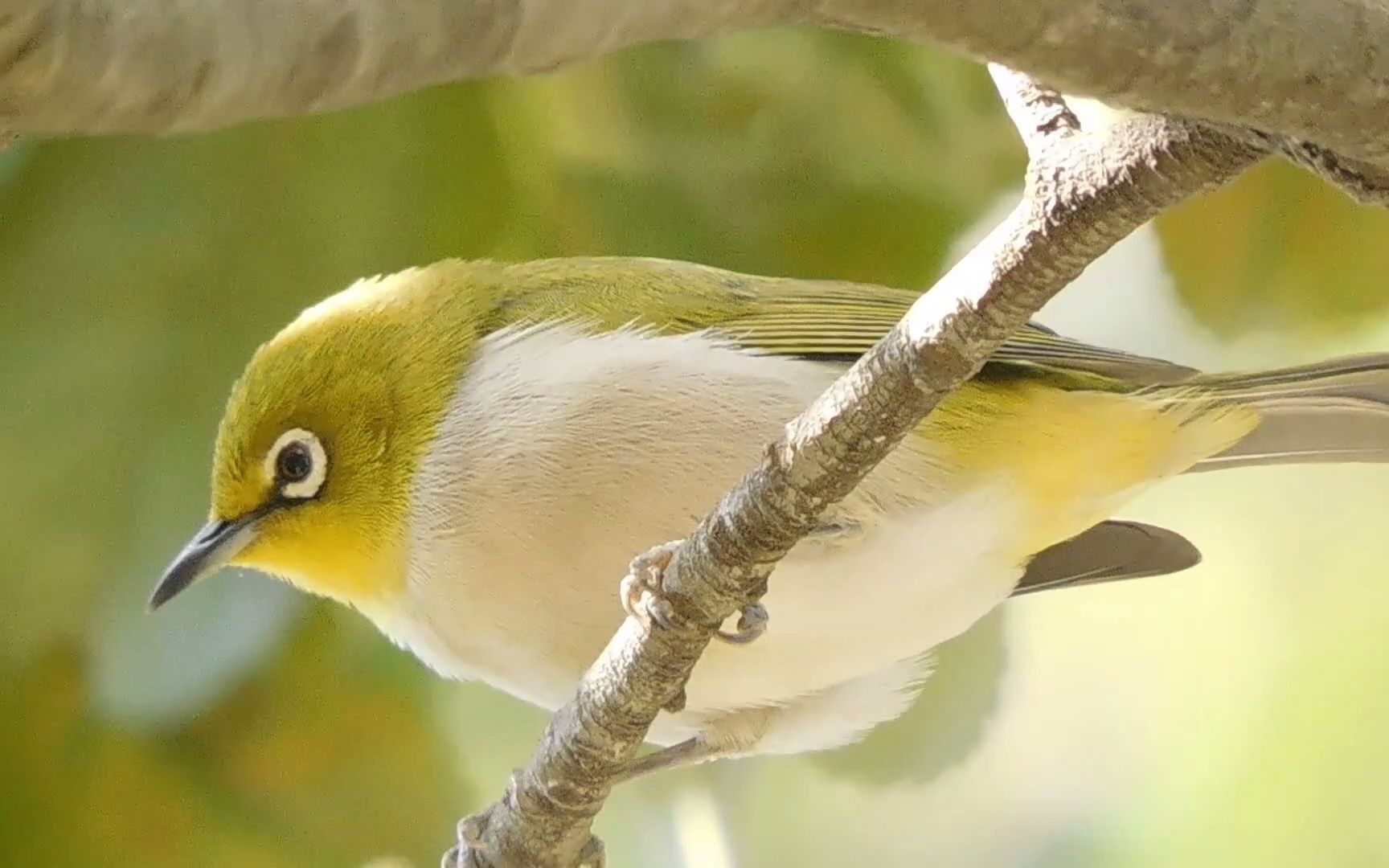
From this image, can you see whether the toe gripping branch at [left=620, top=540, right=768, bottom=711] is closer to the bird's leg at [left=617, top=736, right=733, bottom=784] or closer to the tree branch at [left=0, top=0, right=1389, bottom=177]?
the bird's leg at [left=617, top=736, right=733, bottom=784]

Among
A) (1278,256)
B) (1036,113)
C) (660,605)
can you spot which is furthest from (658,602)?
(1278,256)

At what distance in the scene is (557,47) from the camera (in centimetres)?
30

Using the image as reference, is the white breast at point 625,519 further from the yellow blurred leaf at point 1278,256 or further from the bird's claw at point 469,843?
the yellow blurred leaf at point 1278,256

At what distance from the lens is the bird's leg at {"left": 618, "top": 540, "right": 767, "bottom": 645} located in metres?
0.64

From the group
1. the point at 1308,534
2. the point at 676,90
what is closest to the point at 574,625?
the point at 676,90

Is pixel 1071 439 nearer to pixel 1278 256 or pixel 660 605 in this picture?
pixel 660 605

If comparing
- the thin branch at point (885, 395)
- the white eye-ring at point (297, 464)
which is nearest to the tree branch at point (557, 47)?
the thin branch at point (885, 395)

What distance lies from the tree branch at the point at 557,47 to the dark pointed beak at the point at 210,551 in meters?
0.63

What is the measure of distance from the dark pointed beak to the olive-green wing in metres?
A: 0.23

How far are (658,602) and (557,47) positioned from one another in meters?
0.38

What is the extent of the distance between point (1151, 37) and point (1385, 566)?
108 centimetres

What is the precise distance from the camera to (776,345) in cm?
84

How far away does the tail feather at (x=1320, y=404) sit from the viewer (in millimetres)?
847

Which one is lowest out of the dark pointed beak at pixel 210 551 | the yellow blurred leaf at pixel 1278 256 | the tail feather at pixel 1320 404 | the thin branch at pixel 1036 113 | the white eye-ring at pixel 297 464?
the dark pointed beak at pixel 210 551
